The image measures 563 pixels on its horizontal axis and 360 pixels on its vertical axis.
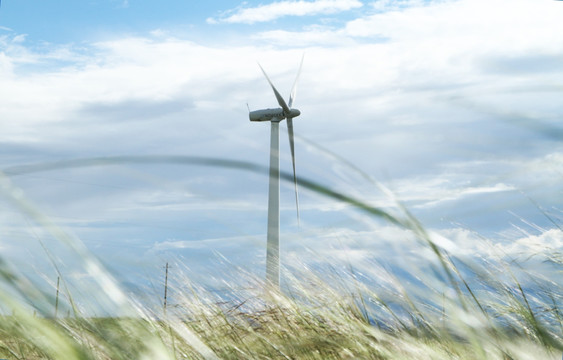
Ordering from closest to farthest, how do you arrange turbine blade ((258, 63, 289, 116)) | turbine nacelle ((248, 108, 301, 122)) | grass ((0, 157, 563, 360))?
grass ((0, 157, 563, 360)) < turbine blade ((258, 63, 289, 116)) < turbine nacelle ((248, 108, 301, 122))

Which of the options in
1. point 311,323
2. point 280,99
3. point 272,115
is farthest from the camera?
point 272,115

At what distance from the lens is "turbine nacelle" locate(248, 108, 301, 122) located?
1939cm

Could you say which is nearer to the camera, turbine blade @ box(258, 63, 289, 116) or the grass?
the grass

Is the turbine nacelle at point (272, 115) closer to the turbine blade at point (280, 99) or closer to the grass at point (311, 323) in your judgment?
the turbine blade at point (280, 99)

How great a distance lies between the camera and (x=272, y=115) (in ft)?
64.8

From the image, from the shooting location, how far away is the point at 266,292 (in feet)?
12.4

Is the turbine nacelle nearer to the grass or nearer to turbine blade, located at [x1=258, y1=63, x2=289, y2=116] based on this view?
turbine blade, located at [x1=258, y1=63, x2=289, y2=116]

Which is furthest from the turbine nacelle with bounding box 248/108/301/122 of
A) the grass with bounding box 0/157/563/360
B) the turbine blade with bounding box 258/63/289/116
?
the grass with bounding box 0/157/563/360

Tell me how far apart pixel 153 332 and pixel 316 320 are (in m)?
1.02

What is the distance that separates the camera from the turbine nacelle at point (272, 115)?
19391 millimetres

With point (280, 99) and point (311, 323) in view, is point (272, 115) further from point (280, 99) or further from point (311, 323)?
point (311, 323)

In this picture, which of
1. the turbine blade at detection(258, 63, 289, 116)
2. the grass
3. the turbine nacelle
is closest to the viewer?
the grass

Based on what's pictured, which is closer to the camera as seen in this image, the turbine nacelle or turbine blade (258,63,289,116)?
turbine blade (258,63,289,116)

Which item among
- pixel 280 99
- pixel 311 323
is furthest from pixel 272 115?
pixel 311 323
